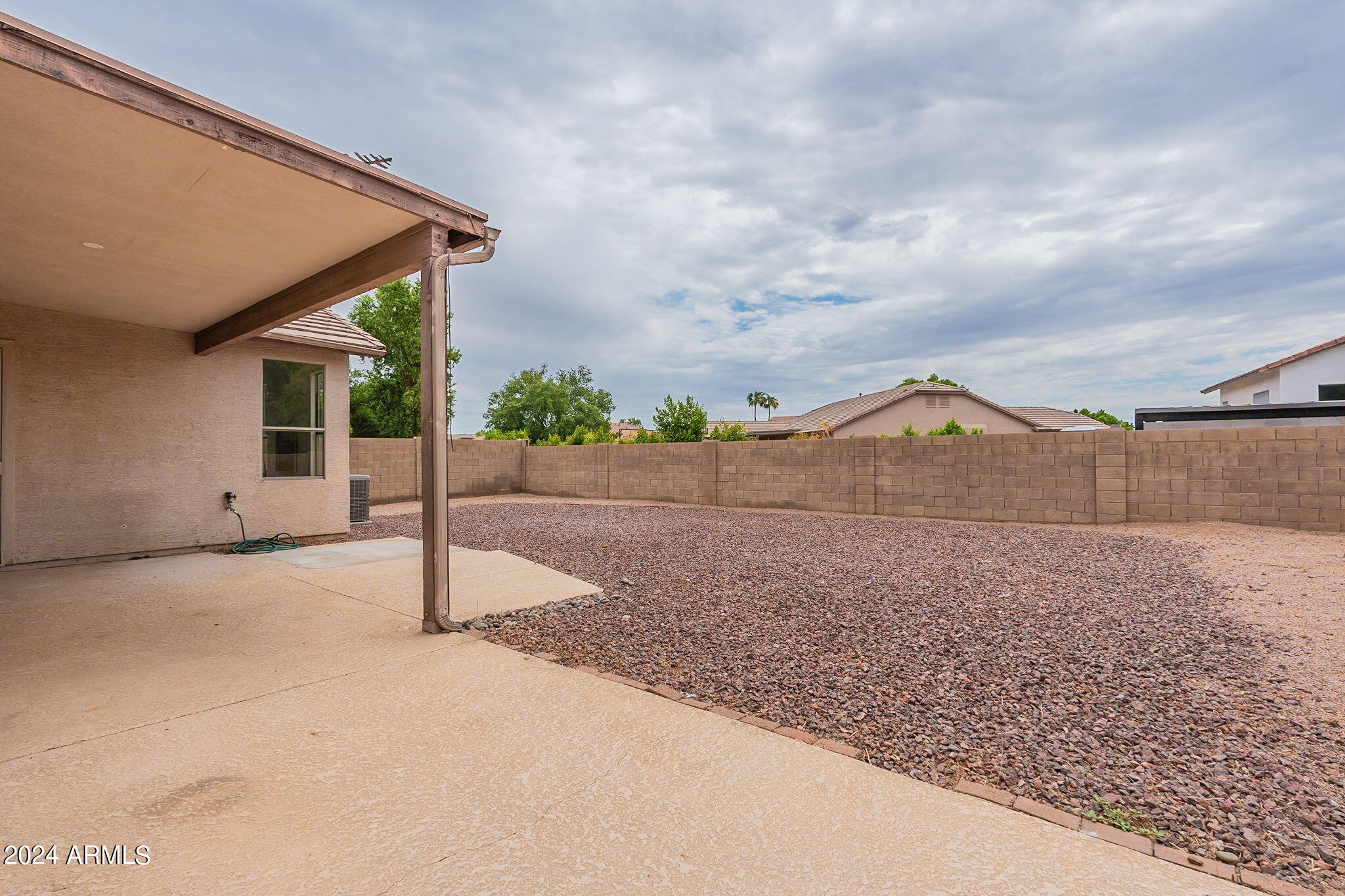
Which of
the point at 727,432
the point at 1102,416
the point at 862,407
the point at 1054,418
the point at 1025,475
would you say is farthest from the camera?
the point at 1102,416

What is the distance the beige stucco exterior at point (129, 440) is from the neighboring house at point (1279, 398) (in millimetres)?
13664

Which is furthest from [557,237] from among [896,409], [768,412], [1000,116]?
[768,412]

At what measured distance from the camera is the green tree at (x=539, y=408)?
41281mm

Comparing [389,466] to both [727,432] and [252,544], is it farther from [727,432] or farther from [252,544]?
[727,432]

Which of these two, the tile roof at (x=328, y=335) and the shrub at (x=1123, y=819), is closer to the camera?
the shrub at (x=1123, y=819)

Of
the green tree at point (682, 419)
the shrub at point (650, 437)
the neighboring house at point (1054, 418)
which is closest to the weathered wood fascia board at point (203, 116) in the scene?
the green tree at point (682, 419)

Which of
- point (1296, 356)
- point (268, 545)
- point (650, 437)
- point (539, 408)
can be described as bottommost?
point (268, 545)

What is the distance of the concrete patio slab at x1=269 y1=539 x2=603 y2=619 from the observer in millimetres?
4603

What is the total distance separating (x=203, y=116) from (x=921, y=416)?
28.0m

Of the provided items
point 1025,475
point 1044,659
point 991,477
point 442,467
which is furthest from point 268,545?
point 1025,475

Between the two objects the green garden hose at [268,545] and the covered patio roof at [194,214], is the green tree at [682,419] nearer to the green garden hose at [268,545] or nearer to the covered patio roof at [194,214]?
the green garden hose at [268,545]

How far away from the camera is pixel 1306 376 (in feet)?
53.4

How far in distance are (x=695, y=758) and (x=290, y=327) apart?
7.63 metres

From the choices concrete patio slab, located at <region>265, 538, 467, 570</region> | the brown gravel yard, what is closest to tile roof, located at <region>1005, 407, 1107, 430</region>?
the brown gravel yard
